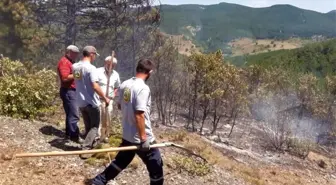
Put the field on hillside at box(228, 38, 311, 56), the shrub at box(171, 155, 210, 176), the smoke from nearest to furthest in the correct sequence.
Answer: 1. the shrub at box(171, 155, 210, 176)
2. the smoke
3. the field on hillside at box(228, 38, 311, 56)

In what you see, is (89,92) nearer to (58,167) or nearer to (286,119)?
(58,167)

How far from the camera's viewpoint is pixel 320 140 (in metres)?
29.8

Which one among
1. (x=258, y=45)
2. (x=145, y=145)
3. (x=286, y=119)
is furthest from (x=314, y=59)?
(x=258, y=45)

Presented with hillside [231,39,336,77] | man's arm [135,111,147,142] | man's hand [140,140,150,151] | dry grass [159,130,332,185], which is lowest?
hillside [231,39,336,77]

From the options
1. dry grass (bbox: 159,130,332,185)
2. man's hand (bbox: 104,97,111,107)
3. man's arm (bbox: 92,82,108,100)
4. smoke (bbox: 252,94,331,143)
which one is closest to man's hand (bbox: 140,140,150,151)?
man's arm (bbox: 92,82,108,100)

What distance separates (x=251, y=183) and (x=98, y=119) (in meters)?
4.12

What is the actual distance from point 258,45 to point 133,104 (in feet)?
552

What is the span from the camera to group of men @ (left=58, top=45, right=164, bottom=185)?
16.2ft

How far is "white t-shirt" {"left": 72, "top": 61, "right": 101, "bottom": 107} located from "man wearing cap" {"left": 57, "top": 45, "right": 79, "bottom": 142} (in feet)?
1.44

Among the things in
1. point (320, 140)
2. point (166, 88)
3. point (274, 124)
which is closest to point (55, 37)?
point (166, 88)

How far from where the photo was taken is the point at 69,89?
729cm

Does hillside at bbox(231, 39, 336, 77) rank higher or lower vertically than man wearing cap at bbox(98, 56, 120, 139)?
lower

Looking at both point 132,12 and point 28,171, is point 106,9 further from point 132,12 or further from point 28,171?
point 28,171

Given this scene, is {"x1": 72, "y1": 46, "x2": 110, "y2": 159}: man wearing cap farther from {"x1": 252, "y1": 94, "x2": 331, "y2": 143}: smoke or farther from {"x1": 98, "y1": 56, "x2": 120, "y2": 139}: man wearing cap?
{"x1": 252, "y1": 94, "x2": 331, "y2": 143}: smoke
